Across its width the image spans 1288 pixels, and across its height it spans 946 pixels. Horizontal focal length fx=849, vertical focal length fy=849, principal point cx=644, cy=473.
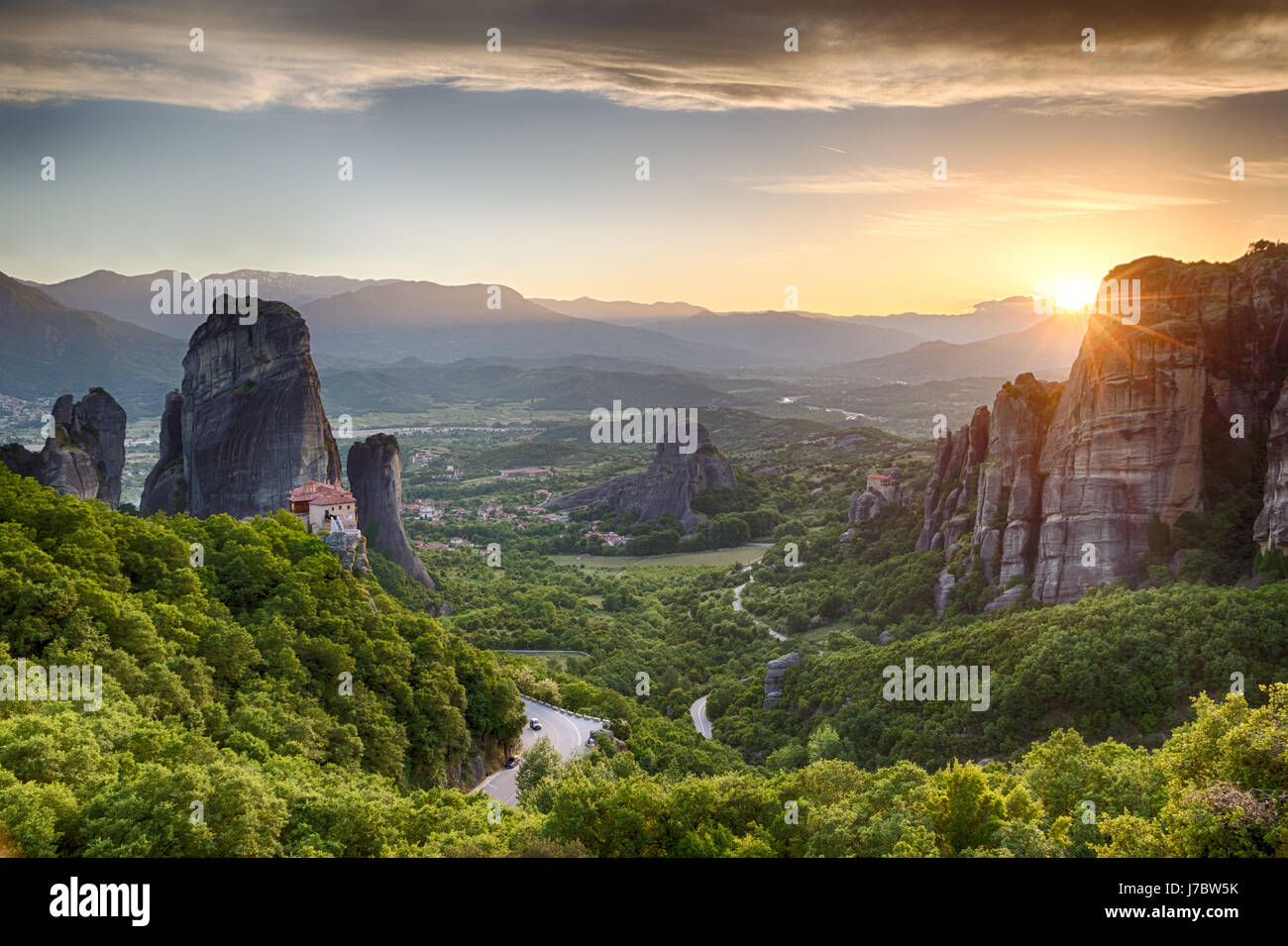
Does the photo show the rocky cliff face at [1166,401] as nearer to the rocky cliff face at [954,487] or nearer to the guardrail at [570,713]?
the rocky cliff face at [954,487]

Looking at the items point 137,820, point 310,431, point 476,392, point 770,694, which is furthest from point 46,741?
point 476,392

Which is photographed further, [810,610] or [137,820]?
[810,610]

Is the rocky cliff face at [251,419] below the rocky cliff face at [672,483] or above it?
above

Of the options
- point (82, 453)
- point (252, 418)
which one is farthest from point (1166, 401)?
point (82, 453)
